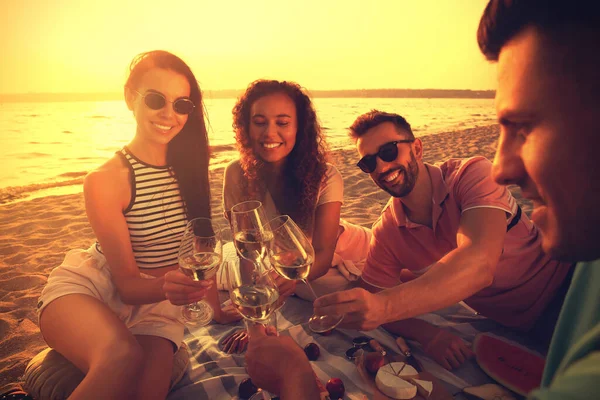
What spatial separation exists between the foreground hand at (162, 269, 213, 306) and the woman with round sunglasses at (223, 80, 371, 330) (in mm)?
1595

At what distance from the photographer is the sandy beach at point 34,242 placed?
11.8 feet

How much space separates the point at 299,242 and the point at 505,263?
181 cm

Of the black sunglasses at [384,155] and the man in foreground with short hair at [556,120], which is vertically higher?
the man in foreground with short hair at [556,120]

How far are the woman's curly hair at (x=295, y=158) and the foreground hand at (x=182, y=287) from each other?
5.73 feet

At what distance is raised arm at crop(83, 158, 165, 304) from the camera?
2.62 meters

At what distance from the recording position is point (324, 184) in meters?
3.88

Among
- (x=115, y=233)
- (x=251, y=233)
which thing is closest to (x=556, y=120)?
(x=251, y=233)

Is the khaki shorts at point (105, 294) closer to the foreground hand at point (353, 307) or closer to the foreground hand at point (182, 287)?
the foreground hand at point (182, 287)

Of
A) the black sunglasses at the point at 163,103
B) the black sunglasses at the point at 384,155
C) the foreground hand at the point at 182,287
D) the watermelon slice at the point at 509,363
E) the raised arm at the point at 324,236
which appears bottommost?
the watermelon slice at the point at 509,363

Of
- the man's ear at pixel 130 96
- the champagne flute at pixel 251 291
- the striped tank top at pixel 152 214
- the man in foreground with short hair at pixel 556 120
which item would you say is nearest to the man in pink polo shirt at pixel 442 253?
the champagne flute at pixel 251 291

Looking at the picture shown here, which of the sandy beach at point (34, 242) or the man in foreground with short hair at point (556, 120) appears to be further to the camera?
Result: the sandy beach at point (34, 242)

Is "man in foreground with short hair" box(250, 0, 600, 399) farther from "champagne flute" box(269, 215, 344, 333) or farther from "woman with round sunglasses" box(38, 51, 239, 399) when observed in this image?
"woman with round sunglasses" box(38, 51, 239, 399)

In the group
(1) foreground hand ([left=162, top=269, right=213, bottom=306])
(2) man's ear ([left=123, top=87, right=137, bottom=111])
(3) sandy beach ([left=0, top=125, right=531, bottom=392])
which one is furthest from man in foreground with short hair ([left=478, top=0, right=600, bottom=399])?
(3) sandy beach ([left=0, top=125, right=531, bottom=392])

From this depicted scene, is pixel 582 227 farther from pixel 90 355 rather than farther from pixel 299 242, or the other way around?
pixel 90 355
